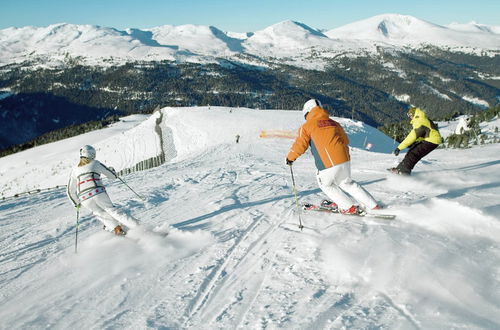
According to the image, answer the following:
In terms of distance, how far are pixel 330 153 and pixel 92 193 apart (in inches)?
178

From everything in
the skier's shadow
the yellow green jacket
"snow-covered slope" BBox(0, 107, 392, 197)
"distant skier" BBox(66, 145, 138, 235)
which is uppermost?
the yellow green jacket

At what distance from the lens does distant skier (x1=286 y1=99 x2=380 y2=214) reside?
5.86 meters

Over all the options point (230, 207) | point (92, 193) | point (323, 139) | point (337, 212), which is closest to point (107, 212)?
point (92, 193)

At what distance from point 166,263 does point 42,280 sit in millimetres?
1886

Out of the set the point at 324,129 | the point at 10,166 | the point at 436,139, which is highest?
the point at 324,129

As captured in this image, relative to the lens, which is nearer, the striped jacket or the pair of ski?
the pair of ski

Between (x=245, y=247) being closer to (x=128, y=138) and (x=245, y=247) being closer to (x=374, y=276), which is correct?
(x=374, y=276)

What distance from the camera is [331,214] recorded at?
664 centimetres

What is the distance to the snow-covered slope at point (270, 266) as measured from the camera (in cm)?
364

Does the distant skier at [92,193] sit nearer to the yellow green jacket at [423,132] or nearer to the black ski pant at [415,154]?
the yellow green jacket at [423,132]

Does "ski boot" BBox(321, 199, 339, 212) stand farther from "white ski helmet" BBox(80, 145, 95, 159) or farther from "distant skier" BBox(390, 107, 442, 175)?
"white ski helmet" BBox(80, 145, 95, 159)

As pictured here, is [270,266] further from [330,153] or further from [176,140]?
[176,140]

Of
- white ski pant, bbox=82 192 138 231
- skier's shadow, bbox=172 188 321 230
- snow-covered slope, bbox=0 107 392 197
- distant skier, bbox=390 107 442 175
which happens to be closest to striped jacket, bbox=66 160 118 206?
white ski pant, bbox=82 192 138 231

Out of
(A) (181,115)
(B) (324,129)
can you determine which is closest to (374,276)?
(B) (324,129)
